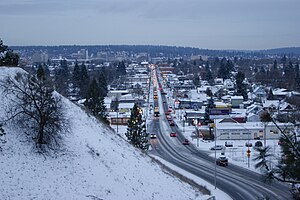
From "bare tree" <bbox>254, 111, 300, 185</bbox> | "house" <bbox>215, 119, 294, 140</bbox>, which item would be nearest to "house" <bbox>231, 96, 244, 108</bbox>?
"house" <bbox>215, 119, 294, 140</bbox>

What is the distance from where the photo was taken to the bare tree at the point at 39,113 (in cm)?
1420

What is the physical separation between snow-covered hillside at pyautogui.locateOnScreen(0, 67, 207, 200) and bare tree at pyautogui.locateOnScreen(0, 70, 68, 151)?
416 mm

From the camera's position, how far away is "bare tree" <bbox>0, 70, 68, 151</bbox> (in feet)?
46.6

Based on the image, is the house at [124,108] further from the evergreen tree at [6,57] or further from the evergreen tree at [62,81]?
the evergreen tree at [6,57]

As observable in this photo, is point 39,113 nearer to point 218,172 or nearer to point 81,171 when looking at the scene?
point 81,171

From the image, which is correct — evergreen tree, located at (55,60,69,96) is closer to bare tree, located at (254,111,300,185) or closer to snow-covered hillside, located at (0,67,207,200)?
snow-covered hillside, located at (0,67,207,200)

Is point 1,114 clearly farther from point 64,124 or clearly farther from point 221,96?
point 221,96

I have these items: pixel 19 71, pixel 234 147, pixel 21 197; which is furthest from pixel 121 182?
pixel 234 147

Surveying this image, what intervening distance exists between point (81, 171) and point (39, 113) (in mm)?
→ 2571

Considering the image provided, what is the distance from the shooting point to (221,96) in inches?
2980

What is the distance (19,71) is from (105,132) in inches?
200

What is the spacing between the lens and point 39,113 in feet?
46.5

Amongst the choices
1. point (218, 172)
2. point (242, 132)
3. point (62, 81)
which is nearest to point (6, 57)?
point (218, 172)

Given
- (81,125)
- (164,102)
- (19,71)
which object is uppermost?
(19,71)
